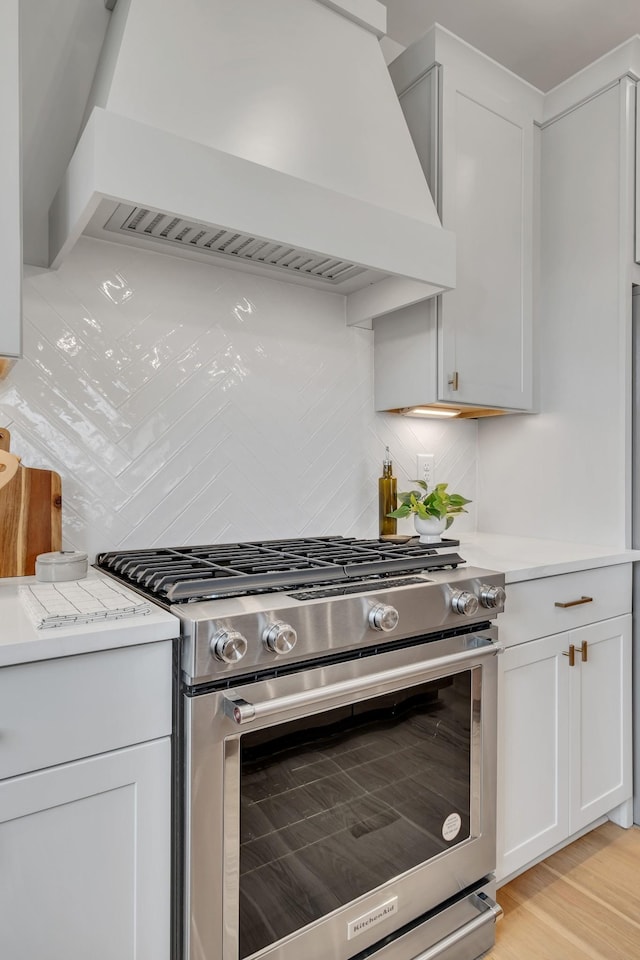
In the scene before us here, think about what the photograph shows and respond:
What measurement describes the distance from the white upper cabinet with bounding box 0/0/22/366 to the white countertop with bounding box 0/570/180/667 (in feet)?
1.65

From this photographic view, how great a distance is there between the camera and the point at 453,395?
6.02 ft

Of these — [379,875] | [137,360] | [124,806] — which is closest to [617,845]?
[379,875]

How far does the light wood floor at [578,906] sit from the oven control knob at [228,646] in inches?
44.3

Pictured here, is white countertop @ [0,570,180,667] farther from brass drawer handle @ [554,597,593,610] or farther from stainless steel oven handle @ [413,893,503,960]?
brass drawer handle @ [554,597,593,610]

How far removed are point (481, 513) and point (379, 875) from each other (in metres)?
1.50

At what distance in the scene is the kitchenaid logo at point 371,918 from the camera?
112 cm

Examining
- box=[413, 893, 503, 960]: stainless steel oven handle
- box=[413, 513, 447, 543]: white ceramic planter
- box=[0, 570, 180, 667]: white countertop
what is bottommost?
box=[413, 893, 503, 960]: stainless steel oven handle

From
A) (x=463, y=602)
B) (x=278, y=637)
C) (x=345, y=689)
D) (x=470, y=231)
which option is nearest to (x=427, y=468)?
(x=470, y=231)

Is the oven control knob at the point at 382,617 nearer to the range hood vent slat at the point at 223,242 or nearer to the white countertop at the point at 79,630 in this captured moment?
the white countertop at the point at 79,630

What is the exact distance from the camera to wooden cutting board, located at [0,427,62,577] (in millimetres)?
1285

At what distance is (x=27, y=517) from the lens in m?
1.32

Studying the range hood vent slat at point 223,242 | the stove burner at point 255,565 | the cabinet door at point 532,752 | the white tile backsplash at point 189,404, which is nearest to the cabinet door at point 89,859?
the stove burner at point 255,565

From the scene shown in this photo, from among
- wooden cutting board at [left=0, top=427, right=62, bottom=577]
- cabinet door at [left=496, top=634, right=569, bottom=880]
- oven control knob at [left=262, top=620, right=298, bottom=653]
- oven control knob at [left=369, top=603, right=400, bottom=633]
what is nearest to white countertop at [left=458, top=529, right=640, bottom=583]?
cabinet door at [left=496, top=634, right=569, bottom=880]

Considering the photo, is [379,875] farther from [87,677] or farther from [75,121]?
[75,121]
